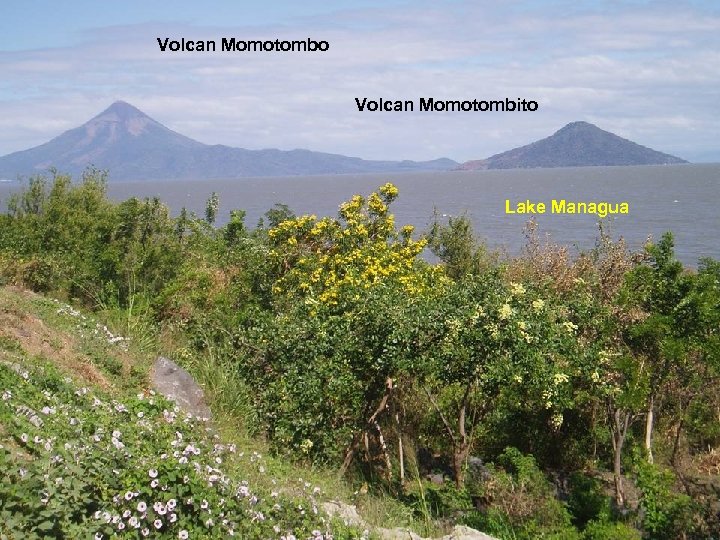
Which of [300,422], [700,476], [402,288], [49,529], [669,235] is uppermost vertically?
[669,235]

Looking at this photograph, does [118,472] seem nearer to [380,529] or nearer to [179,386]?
[380,529]

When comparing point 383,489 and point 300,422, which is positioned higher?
point 300,422

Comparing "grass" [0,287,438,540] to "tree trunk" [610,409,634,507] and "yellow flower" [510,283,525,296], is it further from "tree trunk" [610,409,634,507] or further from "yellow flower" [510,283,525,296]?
"tree trunk" [610,409,634,507]

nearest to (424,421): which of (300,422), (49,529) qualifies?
(300,422)

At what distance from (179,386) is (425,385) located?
344cm

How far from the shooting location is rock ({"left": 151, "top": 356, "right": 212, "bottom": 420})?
32.1 ft

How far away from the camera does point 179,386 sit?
10.3 meters

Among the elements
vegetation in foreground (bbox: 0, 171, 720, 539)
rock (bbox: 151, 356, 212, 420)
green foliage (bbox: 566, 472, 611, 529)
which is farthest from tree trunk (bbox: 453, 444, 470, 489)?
rock (bbox: 151, 356, 212, 420)

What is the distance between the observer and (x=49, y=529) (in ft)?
14.7

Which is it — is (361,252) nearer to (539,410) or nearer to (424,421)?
(424,421)

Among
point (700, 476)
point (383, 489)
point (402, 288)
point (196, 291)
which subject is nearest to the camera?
point (383, 489)

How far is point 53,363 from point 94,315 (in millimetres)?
5369

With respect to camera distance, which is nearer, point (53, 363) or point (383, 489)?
point (53, 363)

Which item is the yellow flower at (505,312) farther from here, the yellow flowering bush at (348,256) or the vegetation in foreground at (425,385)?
the yellow flowering bush at (348,256)
